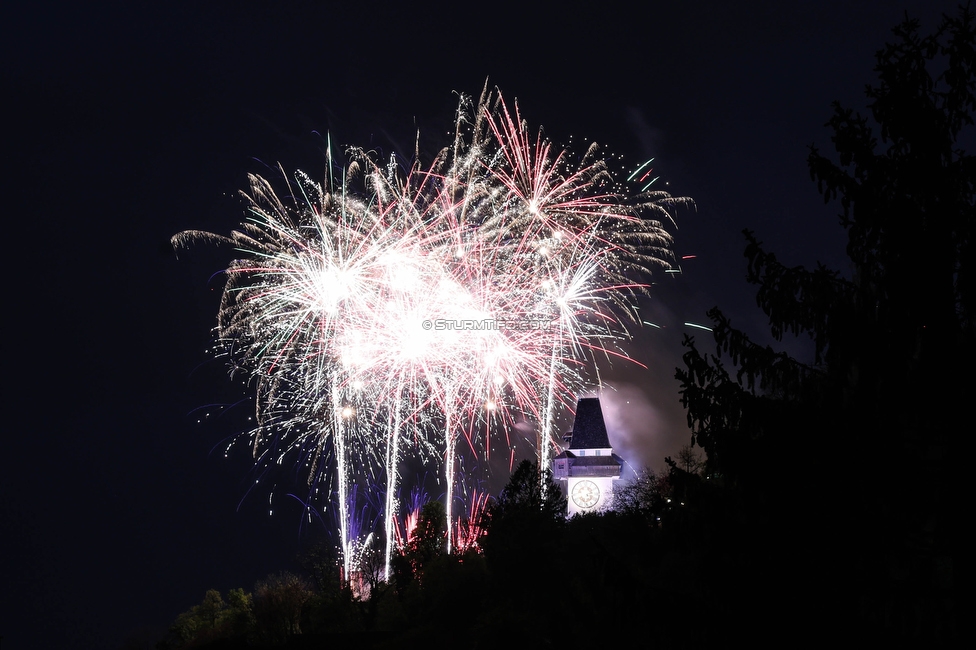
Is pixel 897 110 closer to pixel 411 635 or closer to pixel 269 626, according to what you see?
pixel 411 635

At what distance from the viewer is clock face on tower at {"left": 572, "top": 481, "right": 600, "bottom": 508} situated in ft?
226

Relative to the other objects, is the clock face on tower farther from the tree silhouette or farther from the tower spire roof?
the tree silhouette

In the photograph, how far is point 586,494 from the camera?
69000 mm

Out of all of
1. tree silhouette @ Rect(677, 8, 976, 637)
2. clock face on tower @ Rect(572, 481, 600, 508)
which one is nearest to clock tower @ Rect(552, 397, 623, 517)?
clock face on tower @ Rect(572, 481, 600, 508)

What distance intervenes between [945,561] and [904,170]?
407 centimetres

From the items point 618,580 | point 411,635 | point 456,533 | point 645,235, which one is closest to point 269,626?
point 456,533

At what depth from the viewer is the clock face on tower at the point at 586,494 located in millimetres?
68750

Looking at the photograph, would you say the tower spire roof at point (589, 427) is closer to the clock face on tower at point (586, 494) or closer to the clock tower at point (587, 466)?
the clock tower at point (587, 466)

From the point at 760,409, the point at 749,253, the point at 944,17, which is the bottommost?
the point at 760,409

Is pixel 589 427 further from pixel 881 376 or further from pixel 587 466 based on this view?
pixel 881 376

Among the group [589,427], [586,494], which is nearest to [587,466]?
[586,494]

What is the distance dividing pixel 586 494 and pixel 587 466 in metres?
2.50

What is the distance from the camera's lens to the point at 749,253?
9352mm

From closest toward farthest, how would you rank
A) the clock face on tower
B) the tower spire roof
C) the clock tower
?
the clock face on tower < the clock tower < the tower spire roof
